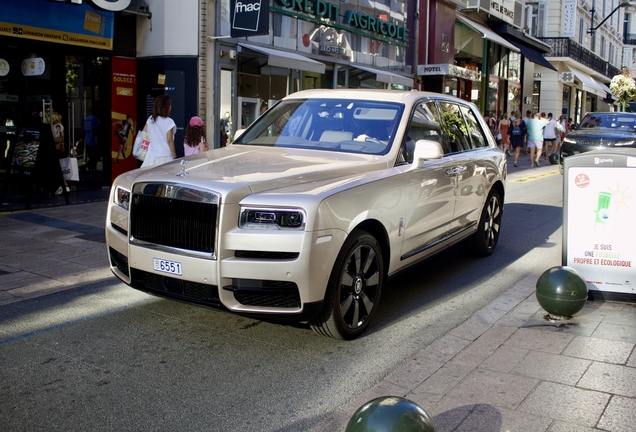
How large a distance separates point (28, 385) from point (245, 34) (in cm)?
1214

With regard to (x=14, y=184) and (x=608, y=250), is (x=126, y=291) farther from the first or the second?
(x=14, y=184)

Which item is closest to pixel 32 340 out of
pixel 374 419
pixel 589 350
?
pixel 374 419

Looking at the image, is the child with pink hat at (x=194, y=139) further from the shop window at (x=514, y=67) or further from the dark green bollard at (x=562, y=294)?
the shop window at (x=514, y=67)

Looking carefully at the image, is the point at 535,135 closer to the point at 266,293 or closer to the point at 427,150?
the point at 427,150

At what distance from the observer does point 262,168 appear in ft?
16.3

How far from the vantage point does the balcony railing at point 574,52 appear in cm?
4353

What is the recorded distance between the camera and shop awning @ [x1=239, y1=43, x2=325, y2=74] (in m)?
16.2

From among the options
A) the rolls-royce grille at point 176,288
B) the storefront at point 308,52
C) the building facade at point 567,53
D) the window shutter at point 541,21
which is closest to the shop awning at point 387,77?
the storefront at point 308,52

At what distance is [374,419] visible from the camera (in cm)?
236

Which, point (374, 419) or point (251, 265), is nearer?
point (374, 419)

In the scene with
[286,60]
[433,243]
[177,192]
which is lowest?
[433,243]

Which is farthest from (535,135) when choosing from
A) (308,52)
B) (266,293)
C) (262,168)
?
(266,293)

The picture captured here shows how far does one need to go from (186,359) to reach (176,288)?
0.49 m

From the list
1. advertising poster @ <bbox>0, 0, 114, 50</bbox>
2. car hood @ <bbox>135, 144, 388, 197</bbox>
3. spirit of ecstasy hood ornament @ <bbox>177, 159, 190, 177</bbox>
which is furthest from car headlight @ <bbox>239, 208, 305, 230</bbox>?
advertising poster @ <bbox>0, 0, 114, 50</bbox>
